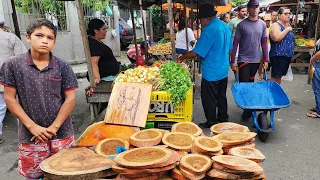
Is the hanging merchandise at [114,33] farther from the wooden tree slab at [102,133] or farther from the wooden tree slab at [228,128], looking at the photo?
the wooden tree slab at [228,128]

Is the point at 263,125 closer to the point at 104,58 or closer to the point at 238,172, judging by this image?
the point at 238,172

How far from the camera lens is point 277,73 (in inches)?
231

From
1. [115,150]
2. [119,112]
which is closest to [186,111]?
[119,112]

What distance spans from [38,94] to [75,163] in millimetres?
691

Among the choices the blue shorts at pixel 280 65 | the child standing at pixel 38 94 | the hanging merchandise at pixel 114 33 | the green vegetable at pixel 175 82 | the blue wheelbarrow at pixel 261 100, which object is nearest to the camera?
the child standing at pixel 38 94

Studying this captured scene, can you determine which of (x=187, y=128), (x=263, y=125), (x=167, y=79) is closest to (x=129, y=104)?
(x=167, y=79)

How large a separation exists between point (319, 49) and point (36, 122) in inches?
206

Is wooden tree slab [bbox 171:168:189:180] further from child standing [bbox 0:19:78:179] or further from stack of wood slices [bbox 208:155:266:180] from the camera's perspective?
child standing [bbox 0:19:78:179]

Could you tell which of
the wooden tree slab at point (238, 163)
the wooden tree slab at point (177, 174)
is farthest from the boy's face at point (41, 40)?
the wooden tree slab at point (238, 163)

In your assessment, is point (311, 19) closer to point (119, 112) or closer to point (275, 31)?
point (275, 31)

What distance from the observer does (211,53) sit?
4.55 meters

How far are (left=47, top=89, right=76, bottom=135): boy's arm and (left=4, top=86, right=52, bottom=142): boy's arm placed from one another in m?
0.08

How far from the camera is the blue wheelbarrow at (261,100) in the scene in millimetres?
4352

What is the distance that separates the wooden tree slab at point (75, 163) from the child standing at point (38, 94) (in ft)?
0.98
